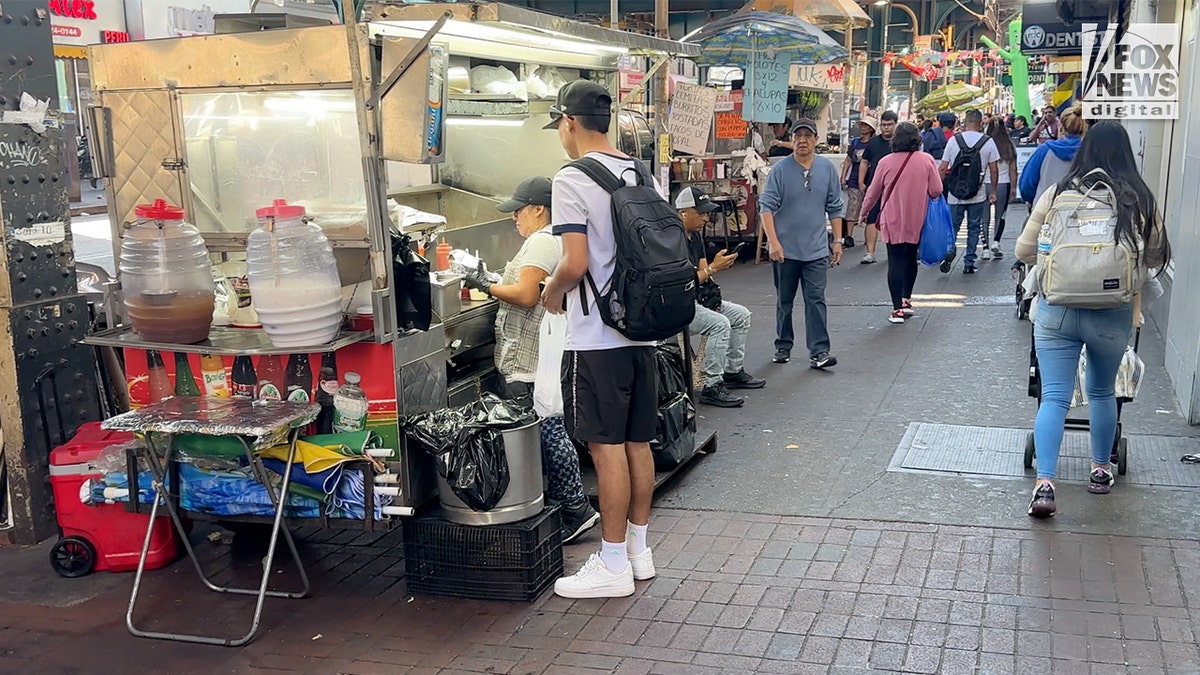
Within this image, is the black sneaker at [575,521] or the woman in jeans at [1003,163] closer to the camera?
the black sneaker at [575,521]

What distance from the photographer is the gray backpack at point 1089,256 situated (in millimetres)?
4492

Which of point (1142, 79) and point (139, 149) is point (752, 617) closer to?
point (139, 149)

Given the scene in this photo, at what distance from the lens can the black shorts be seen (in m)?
4.09

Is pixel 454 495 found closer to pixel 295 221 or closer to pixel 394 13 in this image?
pixel 295 221

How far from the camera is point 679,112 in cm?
997

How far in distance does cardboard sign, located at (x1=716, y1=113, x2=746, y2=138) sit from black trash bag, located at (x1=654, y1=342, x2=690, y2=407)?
329 inches

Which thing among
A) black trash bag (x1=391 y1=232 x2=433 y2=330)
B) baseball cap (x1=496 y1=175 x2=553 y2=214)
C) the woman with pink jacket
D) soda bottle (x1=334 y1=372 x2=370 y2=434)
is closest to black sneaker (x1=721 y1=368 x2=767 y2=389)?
the woman with pink jacket

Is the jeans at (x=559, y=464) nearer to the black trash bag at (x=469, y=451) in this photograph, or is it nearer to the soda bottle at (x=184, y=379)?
the black trash bag at (x=469, y=451)

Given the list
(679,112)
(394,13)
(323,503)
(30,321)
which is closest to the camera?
(394,13)

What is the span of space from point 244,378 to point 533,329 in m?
1.38

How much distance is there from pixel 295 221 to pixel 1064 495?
380cm

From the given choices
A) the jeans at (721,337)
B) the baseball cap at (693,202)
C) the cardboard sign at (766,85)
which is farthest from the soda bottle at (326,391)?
the cardboard sign at (766,85)

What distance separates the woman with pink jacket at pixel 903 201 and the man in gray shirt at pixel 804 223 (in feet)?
3.95

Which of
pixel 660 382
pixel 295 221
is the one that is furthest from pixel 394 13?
pixel 660 382
